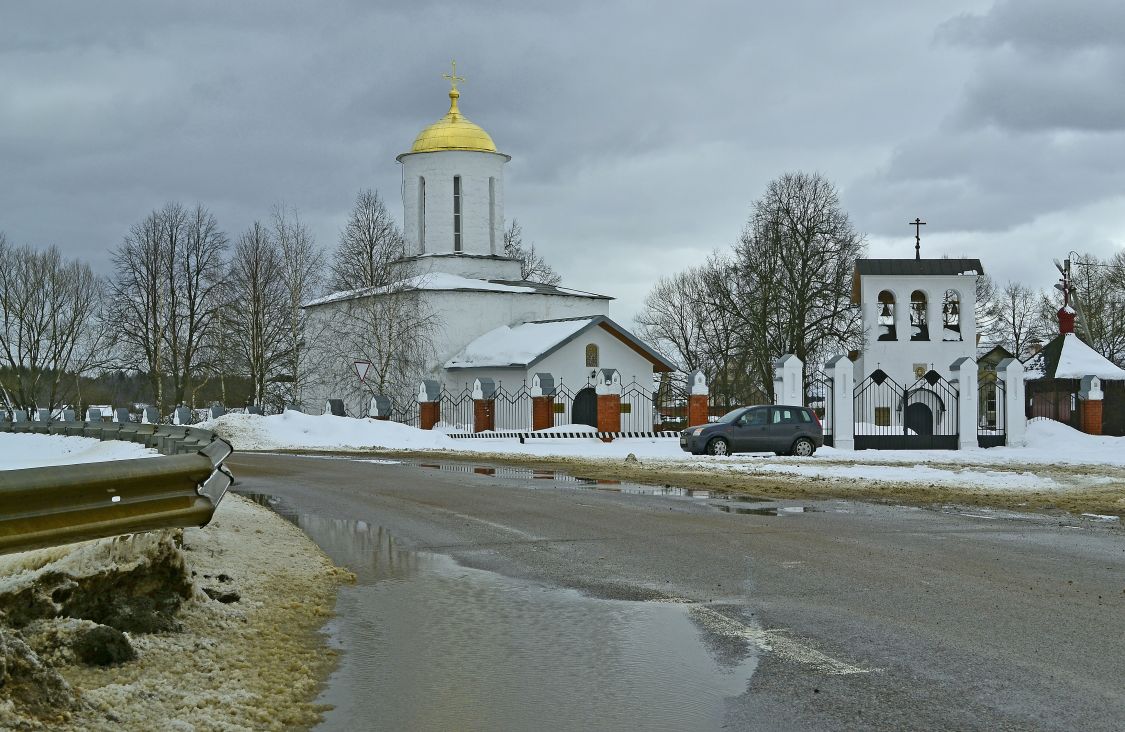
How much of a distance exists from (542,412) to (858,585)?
35471 millimetres

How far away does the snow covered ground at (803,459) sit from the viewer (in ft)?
70.7

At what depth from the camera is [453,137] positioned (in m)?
57.3

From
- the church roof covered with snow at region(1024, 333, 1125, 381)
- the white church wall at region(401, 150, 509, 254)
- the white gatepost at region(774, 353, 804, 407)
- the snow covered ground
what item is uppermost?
the white church wall at region(401, 150, 509, 254)

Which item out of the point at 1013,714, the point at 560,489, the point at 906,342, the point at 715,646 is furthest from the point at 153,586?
the point at 906,342

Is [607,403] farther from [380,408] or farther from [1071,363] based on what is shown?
[1071,363]

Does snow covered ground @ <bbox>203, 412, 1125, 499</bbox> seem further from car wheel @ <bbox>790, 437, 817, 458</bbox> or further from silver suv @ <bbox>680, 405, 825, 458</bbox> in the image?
silver suv @ <bbox>680, 405, 825, 458</bbox>

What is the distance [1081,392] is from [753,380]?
21495 mm

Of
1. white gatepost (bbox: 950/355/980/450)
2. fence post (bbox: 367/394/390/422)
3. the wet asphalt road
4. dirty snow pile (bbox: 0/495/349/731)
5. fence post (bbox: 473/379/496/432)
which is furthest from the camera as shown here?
fence post (bbox: 367/394/390/422)

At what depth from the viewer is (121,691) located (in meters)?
5.54

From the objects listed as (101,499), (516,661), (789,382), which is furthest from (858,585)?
(789,382)

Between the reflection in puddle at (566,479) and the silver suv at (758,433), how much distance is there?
661cm

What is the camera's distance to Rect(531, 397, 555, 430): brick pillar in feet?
145

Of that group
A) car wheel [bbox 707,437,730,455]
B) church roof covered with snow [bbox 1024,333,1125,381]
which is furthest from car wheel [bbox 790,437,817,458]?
church roof covered with snow [bbox 1024,333,1125,381]

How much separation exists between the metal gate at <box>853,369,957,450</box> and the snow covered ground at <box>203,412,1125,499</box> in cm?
163
